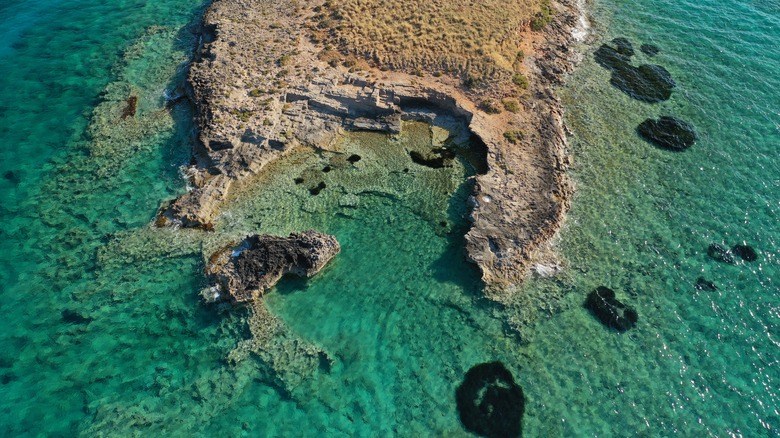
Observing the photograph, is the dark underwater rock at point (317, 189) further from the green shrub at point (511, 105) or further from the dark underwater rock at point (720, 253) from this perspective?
the dark underwater rock at point (720, 253)

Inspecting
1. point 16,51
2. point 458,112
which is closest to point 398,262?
point 458,112

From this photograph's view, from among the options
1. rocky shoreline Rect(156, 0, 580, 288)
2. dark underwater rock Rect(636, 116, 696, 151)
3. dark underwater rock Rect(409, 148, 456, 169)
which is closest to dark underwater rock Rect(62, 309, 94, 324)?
rocky shoreline Rect(156, 0, 580, 288)

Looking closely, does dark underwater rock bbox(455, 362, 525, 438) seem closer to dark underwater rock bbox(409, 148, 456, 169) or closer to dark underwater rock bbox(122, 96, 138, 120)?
dark underwater rock bbox(409, 148, 456, 169)

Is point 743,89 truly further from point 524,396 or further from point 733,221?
point 524,396

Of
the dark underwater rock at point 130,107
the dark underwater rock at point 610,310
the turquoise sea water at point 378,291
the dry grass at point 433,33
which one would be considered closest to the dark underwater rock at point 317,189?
the turquoise sea water at point 378,291

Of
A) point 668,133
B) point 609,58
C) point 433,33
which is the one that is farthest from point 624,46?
point 433,33


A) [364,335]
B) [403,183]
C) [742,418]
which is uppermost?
[403,183]

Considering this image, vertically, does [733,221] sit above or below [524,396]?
above
